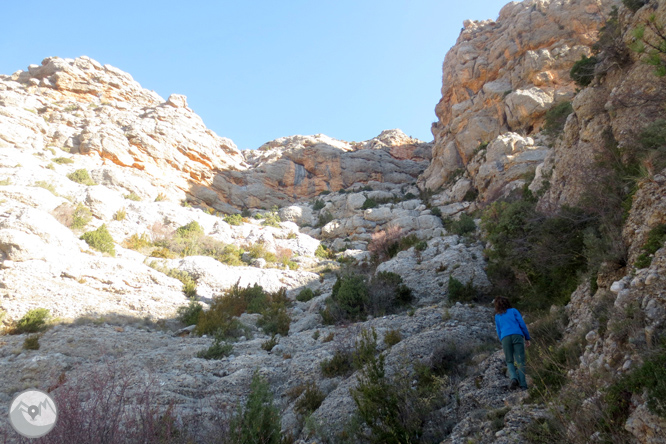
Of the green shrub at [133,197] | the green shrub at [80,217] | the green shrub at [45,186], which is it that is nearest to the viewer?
the green shrub at [80,217]

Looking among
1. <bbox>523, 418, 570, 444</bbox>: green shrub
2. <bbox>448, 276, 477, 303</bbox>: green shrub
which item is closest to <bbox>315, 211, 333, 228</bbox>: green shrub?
<bbox>448, 276, 477, 303</bbox>: green shrub

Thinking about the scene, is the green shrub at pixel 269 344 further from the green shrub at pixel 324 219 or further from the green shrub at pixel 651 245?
the green shrub at pixel 324 219

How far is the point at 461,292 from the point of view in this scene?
892cm

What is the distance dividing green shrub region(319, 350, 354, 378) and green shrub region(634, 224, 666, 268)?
419cm

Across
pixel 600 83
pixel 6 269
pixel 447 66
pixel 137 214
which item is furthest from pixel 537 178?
pixel 447 66

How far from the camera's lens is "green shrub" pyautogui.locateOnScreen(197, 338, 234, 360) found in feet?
24.0

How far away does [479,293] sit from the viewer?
882 centimetres

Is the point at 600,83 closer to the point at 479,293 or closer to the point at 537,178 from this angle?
the point at 537,178

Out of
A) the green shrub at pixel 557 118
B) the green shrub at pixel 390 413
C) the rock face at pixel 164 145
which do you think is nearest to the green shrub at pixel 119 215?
the rock face at pixel 164 145

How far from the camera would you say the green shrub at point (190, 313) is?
397 inches

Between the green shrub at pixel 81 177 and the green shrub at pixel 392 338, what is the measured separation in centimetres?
2130

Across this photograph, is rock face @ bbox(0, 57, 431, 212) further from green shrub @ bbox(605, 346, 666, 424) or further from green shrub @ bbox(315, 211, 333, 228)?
green shrub @ bbox(605, 346, 666, 424)

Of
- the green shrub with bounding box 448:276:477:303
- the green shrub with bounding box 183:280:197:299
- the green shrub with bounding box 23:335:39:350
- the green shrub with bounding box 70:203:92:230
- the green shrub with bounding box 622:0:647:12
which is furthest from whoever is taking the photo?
the green shrub with bounding box 70:203:92:230

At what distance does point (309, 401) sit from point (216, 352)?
10.9ft
